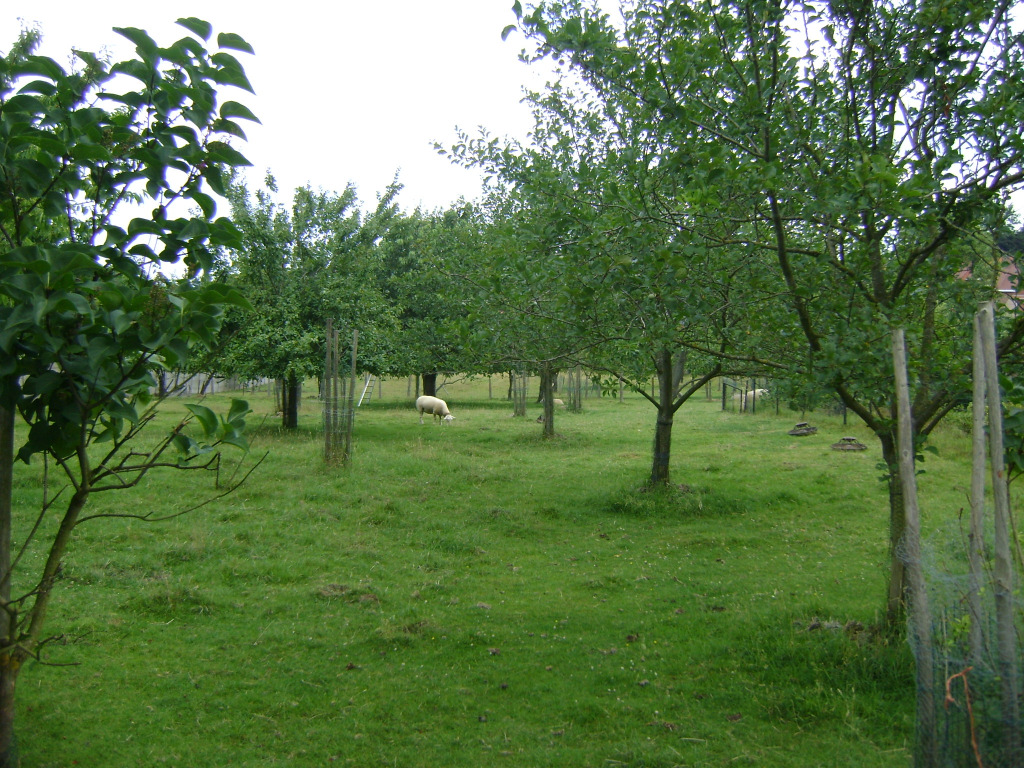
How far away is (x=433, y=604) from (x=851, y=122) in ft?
19.5

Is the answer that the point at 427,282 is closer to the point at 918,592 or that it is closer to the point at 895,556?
the point at 895,556

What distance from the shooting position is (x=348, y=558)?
9.29 meters

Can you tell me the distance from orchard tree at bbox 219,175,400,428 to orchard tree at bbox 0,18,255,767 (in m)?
15.7

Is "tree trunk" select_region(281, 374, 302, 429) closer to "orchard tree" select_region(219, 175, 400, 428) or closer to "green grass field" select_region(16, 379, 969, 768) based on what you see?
"orchard tree" select_region(219, 175, 400, 428)

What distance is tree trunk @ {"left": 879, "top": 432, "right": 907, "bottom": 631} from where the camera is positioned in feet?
20.4

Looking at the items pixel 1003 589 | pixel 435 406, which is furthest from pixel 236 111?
pixel 435 406

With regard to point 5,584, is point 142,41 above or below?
above

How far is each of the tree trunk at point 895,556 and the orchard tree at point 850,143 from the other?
2 centimetres

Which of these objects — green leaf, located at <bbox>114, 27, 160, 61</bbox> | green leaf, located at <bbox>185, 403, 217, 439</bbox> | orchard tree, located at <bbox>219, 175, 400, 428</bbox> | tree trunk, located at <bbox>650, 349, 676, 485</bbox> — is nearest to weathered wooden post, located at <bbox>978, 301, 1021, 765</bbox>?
green leaf, located at <bbox>185, 403, 217, 439</bbox>

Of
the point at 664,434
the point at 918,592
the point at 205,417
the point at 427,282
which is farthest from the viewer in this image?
the point at 427,282

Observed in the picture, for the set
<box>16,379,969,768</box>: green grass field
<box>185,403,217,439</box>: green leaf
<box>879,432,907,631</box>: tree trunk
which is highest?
<box>185,403,217,439</box>: green leaf

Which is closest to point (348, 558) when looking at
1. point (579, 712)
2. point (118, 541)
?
point (118, 541)

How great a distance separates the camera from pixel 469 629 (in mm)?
7160

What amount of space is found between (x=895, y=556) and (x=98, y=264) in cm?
608
